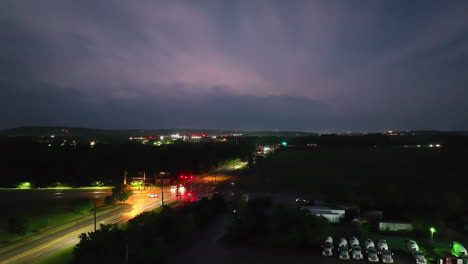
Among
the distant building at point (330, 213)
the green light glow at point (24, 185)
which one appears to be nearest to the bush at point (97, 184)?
the green light glow at point (24, 185)

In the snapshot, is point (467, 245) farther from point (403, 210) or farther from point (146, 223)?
point (146, 223)

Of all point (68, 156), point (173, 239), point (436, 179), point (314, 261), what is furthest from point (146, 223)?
point (68, 156)

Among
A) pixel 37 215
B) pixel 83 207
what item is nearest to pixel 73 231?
pixel 83 207

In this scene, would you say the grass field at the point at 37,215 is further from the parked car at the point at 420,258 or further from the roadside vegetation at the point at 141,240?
the parked car at the point at 420,258

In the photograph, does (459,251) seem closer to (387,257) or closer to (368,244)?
(387,257)

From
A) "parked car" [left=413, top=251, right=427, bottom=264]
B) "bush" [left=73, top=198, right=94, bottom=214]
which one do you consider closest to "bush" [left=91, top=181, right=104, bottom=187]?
"bush" [left=73, top=198, right=94, bottom=214]
